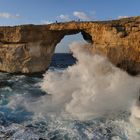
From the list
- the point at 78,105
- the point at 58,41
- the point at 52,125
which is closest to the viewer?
the point at 52,125

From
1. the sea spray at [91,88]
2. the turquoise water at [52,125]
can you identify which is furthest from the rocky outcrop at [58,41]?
the turquoise water at [52,125]

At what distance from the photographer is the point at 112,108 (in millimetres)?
14492

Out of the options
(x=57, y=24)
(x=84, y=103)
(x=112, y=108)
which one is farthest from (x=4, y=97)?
(x=57, y=24)

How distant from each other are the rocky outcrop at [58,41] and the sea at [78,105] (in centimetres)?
149

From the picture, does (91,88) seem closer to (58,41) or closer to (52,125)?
(52,125)

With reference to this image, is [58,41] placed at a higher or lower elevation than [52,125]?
higher

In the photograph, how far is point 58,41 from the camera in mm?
28578

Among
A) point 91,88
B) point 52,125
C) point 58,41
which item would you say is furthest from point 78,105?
point 58,41

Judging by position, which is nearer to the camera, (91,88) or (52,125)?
(52,125)

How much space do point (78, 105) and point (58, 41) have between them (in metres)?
14.6

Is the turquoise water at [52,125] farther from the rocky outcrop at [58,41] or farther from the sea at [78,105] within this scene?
the rocky outcrop at [58,41]

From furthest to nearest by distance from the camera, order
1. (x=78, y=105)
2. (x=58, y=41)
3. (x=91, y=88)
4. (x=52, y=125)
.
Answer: (x=58, y=41), (x=91, y=88), (x=78, y=105), (x=52, y=125)

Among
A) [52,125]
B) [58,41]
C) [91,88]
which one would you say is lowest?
[52,125]

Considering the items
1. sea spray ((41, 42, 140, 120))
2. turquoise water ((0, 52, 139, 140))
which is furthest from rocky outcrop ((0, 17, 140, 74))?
turquoise water ((0, 52, 139, 140))
